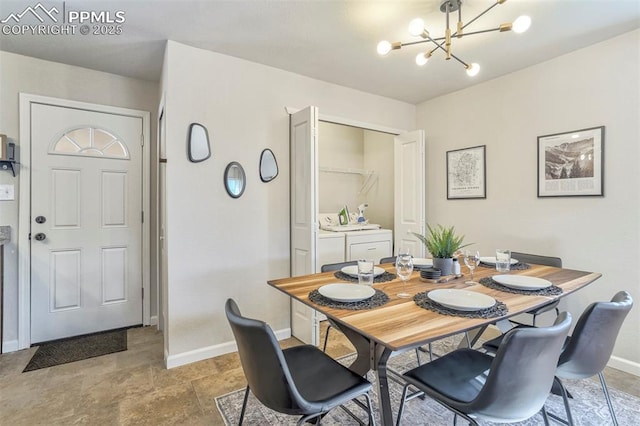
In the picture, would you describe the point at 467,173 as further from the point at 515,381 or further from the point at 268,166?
the point at 515,381

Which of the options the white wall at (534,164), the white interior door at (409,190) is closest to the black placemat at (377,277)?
the white interior door at (409,190)

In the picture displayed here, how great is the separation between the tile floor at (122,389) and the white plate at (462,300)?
1382 mm

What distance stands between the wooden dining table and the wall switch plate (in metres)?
2.50

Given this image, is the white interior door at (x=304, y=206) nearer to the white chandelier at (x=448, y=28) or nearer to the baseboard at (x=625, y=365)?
the white chandelier at (x=448, y=28)

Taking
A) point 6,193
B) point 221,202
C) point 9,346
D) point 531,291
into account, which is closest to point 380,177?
point 221,202

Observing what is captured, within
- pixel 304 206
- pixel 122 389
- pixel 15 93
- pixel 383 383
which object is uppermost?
pixel 15 93

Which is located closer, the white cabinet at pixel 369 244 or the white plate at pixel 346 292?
the white plate at pixel 346 292

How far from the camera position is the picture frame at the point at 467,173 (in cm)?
318

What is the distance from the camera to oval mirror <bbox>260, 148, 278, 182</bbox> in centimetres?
273

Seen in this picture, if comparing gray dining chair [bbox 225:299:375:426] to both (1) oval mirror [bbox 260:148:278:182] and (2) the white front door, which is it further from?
(2) the white front door

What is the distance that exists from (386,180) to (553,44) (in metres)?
2.21

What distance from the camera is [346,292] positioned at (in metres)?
1.47

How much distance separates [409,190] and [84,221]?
133 inches

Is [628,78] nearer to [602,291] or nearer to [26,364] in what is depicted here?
[602,291]
